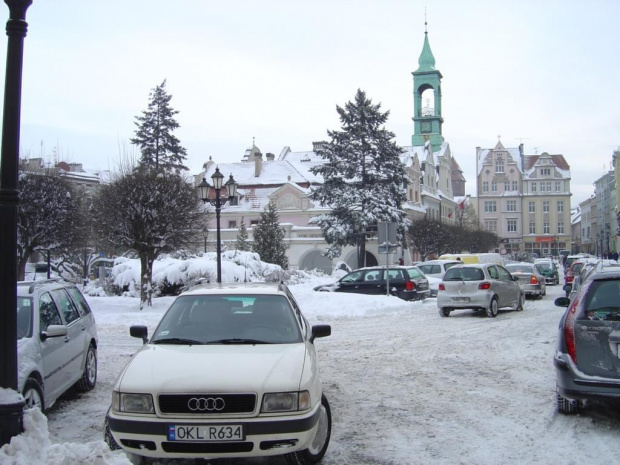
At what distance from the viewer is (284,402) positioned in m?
5.18

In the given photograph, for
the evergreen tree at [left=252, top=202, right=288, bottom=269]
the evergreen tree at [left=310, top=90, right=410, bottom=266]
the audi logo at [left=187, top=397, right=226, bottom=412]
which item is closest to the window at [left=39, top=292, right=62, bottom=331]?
the audi logo at [left=187, top=397, right=226, bottom=412]

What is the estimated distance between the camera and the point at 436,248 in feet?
190

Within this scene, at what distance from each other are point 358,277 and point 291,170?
43004mm

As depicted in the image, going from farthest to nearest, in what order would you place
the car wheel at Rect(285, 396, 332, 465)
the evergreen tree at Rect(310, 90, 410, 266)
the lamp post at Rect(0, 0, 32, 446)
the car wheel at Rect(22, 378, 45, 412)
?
the evergreen tree at Rect(310, 90, 410, 266) → the car wheel at Rect(22, 378, 45, 412) → the car wheel at Rect(285, 396, 332, 465) → the lamp post at Rect(0, 0, 32, 446)

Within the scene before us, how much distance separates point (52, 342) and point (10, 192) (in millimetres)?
3057

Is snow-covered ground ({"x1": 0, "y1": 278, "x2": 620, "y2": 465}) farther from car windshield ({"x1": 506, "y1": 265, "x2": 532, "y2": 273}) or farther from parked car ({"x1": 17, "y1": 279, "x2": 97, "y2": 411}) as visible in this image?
car windshield ({"x1": 506, "y1": 265, "x2": 532, "y2": 273})

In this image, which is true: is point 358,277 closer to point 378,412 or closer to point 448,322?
point 448,322

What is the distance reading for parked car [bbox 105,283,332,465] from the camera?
5.00 metres

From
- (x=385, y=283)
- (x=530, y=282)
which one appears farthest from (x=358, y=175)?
(x=385, y=283)

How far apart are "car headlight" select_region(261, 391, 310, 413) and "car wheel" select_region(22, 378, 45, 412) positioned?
2.81 meters

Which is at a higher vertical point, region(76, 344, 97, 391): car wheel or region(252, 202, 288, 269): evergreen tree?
region(252, 202, 288, 269): evergreen tree

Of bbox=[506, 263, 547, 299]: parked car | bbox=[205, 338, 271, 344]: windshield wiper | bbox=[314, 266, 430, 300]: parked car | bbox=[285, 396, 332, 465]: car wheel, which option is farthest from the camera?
bbox=[506, 263, 547, 299]: parked car

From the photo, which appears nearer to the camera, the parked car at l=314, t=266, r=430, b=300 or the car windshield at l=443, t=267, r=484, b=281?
the car windshield at l=443, t=267, r=484, b=281

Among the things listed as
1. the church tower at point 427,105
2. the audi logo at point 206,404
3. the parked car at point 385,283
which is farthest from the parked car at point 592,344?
the church tower at point 427,105
